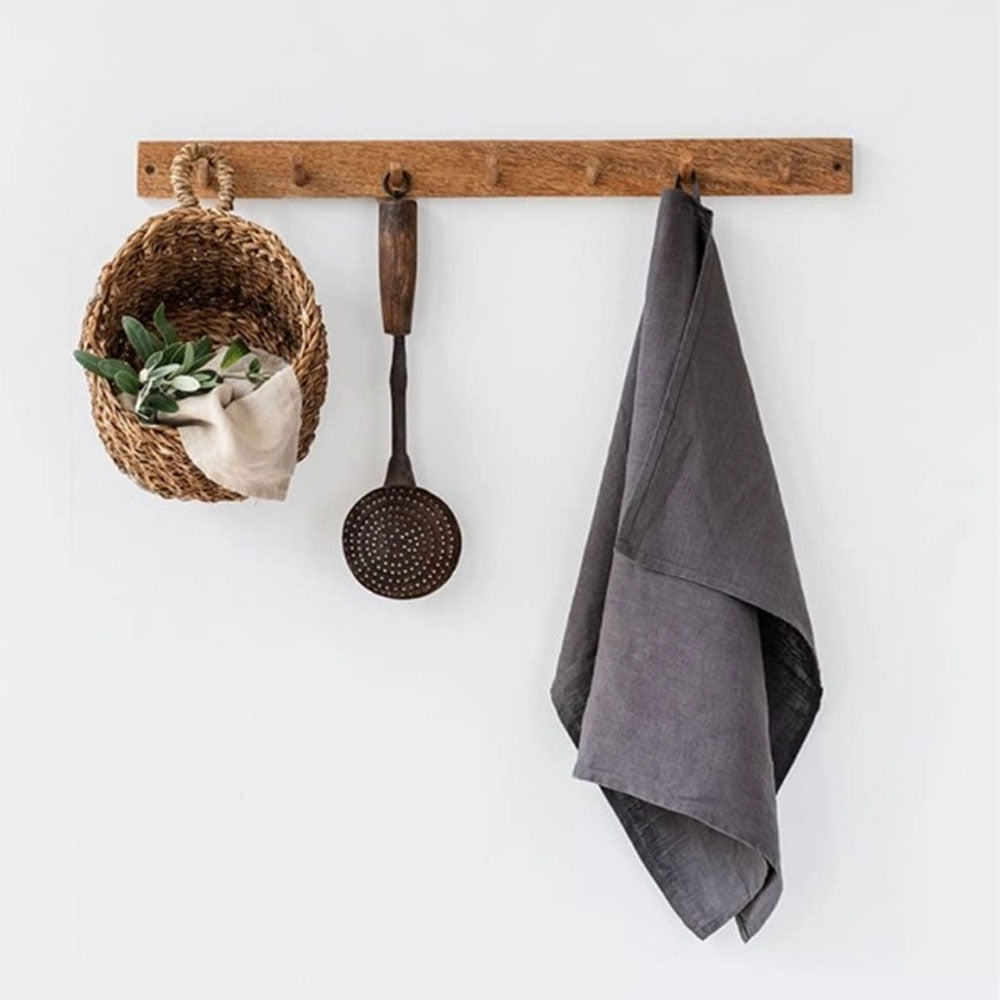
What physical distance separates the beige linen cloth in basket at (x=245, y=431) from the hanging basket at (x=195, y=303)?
2 cm

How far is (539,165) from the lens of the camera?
3.96 feet

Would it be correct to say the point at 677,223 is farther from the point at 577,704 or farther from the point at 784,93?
the point at 577,704

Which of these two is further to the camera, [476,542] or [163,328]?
[476,542]

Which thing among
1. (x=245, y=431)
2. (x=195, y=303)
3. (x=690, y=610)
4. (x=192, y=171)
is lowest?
(x=690, y=610)

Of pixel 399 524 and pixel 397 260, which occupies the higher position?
pixel 397 260

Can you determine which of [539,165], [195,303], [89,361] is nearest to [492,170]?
[539,165]

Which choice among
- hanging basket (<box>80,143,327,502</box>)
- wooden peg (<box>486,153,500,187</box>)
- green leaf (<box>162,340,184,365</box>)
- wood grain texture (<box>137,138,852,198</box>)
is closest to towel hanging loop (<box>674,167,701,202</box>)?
wood grain texture (<box>137,138,852,198</box>)

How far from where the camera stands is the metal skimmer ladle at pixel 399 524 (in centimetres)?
119

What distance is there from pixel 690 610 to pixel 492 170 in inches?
17.1

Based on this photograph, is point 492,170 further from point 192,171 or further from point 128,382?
point 128,382

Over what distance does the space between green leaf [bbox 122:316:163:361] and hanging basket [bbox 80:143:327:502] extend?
0.12ft

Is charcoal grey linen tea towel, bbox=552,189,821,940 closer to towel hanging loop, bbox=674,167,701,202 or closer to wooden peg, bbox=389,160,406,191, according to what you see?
towel hanging loop, bbox=674,167,701,202

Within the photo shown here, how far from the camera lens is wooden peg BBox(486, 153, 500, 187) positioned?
1197 millimetres

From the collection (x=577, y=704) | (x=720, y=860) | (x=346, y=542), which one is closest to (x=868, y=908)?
(x=720, y=860)
